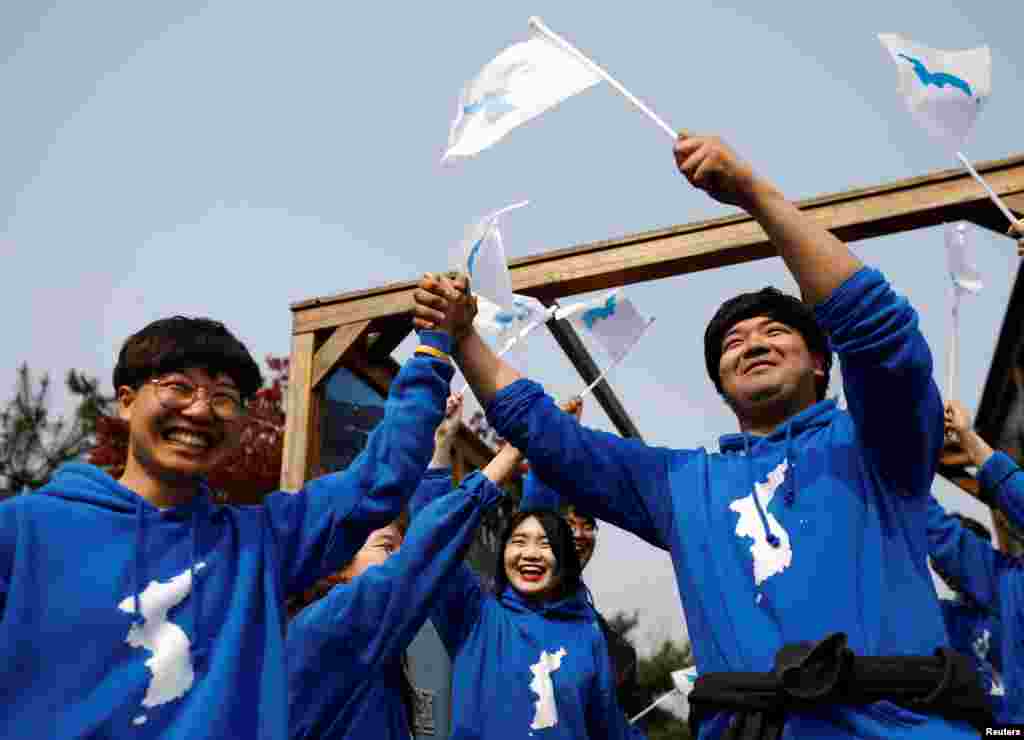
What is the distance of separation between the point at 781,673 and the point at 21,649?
51.1 inches

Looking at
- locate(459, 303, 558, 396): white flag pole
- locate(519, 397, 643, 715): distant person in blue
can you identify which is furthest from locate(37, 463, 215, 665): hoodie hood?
locate(519, 397, 643, 715): distant person in blue

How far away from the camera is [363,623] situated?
8.56 ft

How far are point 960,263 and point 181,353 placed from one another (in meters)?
3.69

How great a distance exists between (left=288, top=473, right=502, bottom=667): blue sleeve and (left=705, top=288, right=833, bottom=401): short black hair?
907mm

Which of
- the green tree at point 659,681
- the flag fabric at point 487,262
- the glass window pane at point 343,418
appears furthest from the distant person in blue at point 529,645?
the green tree at point 659,681

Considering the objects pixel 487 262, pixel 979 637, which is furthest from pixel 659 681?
pixel 487 262

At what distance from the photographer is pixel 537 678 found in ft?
11.5

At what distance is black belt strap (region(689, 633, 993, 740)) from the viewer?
62.2 inches

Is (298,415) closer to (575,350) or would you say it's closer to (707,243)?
(575,350)

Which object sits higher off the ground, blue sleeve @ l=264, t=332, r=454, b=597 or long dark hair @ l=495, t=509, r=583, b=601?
long dark hair @ l=495, t=509, r=583, b=601

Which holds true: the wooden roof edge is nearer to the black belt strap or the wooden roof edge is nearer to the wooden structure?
the wooden structure

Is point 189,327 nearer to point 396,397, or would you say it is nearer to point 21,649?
point 396,397

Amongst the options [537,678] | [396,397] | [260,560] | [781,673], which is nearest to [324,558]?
[260,560]

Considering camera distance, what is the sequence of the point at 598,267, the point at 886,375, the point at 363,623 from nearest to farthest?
1. the point at 886,375
2. the point at 363,623
3. the point at 598,267
